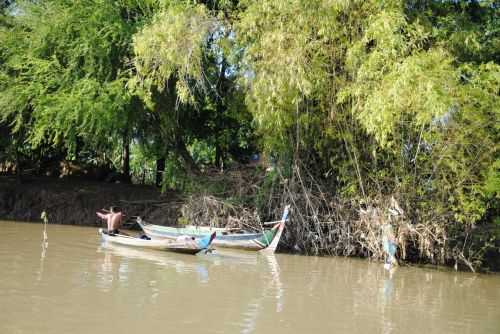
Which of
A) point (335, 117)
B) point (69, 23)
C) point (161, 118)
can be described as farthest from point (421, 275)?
point (69, 23)

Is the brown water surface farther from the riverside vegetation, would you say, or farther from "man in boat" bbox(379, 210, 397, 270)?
the riverside vegetation

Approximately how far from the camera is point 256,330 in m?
7.72

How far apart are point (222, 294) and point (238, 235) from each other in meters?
5.44

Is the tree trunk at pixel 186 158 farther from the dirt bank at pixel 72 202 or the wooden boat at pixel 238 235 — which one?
the wooden boat at pixel 238 235

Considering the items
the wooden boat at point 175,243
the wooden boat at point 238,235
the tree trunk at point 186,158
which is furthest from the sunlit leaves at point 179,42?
the wooden boat at point 175,243

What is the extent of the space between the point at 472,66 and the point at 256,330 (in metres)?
9.07

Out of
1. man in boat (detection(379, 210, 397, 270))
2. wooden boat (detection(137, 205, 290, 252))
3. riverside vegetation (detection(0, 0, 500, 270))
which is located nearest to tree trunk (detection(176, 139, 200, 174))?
riverside vegetation (detection(0, 0, 500, 270))

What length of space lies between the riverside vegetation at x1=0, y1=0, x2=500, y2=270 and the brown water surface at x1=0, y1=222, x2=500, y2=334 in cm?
145

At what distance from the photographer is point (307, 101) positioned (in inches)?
580

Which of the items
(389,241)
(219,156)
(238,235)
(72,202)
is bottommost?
(238,235)

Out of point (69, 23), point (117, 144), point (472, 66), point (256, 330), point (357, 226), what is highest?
point (69, 23)

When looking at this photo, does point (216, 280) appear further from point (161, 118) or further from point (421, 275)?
point (161, 118)

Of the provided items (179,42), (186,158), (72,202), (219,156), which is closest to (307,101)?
(179,42)

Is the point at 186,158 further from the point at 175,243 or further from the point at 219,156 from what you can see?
the point at 175,243
